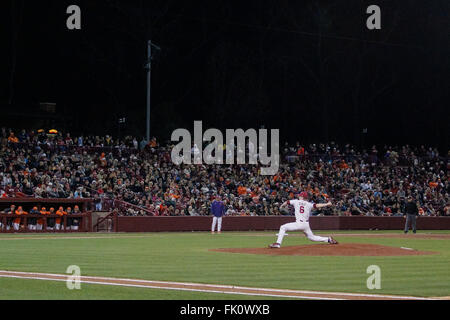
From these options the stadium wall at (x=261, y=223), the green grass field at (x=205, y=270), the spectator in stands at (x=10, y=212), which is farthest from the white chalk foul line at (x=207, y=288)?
the stadium wall at (x=261, y=223)

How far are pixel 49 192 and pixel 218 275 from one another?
941 inches

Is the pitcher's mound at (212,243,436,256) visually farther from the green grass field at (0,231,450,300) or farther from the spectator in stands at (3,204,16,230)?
the spectator in stands at (3,204,16,230)

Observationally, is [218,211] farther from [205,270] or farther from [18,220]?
[205,270]

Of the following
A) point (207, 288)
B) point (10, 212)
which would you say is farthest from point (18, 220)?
point (207, 288)

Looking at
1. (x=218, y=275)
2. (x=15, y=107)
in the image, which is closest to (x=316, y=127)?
(x=15, y=107)

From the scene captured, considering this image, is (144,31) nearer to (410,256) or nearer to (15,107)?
(15,107)

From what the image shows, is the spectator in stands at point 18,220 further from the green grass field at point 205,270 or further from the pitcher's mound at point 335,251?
the pitcher's mound at point 335,251

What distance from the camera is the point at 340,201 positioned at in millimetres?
47875

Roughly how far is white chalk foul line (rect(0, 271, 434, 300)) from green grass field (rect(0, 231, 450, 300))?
1.48 ft

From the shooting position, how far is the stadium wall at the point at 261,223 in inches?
1575

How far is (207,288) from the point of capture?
13.2 m

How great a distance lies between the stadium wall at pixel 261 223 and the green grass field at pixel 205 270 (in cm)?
1483

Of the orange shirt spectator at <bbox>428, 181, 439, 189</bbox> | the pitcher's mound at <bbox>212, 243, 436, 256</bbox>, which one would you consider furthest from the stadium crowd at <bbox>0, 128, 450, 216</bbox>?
the pitcher's mound at <bbox>212, 243, 436, 256</bbox>

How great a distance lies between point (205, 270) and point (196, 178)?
91.6 feet
